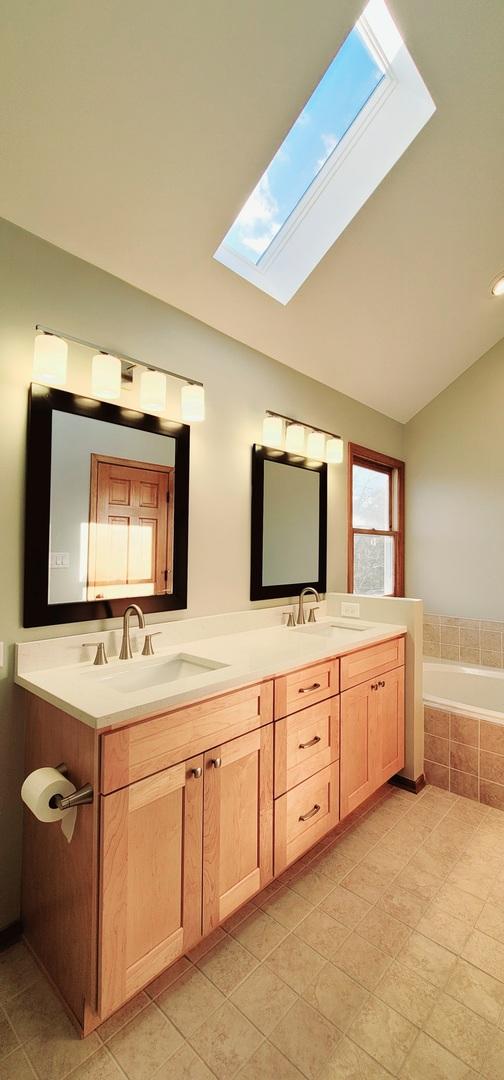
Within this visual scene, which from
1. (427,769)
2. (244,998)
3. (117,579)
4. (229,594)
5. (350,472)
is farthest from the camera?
(350,472)

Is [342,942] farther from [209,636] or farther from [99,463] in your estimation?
[99,463]

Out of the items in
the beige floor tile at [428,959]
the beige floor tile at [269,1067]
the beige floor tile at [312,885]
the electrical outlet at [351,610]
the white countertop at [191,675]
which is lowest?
the beige floor tile at [269,1067]

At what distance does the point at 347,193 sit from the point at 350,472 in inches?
60.5

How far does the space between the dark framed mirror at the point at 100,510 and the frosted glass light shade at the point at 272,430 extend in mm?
528

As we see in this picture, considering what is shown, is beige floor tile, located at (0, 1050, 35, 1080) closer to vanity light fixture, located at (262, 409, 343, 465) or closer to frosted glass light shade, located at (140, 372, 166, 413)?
frosted glass light shade, located at (140, 372, 166, 413)

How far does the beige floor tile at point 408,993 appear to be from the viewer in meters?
1.28

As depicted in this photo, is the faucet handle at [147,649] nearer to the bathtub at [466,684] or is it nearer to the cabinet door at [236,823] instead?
the cabinet door at [236,823]

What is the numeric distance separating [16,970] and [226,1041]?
0.68m

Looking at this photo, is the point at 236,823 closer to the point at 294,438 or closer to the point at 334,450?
the point at 294,438

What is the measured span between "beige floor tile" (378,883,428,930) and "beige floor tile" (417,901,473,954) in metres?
0.02

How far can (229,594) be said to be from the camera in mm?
2232

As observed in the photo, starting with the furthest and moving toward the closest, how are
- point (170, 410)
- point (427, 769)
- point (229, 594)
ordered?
1. point (427, 769)
2. point (229, 594)
3. point (170, 410)

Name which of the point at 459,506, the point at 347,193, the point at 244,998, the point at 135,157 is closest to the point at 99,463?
the point at 135,157

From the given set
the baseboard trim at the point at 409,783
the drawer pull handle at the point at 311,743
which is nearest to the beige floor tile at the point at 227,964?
the drawer pull handle at the point at 311,743
